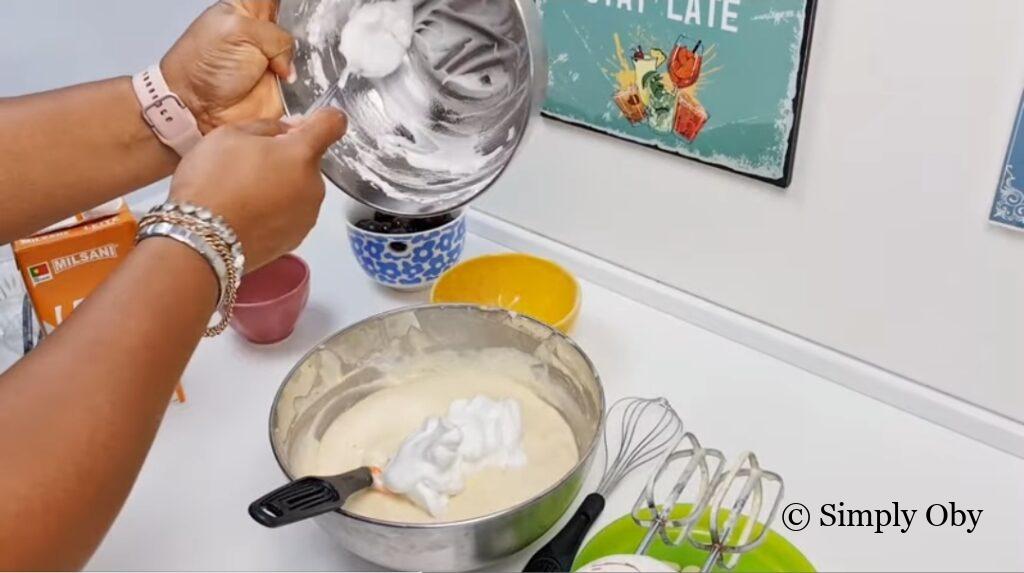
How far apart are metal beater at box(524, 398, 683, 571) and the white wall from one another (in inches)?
6.1

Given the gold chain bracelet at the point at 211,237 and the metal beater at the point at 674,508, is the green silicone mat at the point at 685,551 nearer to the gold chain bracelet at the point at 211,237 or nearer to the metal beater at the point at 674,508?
the metal beater at the point at 674,508

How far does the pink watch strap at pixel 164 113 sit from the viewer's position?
755 mm

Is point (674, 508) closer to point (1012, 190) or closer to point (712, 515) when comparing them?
point (712, 515)

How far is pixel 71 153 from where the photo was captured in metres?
0.72

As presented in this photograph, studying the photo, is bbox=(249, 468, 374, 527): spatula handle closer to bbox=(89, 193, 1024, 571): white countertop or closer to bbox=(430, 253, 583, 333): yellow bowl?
bbox=(89, 193, 1024, 571): white countertop

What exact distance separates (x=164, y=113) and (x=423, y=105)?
0.73 feet

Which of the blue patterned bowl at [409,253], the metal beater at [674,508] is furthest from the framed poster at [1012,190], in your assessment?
the blue patterned bowl at [409,253]

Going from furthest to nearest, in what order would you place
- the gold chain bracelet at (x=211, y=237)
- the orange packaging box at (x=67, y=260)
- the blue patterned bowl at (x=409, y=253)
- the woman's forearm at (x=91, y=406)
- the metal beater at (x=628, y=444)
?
1. the blue patterned bowl at (x=409, y=253)
2. the orange packaging box at (x=67, y=260)
3. the metal beater at (x=628, y=444)
4. the gold chain bracelet at (x=211, y=237)
5. the woman's forearm at (x=91, y=406)

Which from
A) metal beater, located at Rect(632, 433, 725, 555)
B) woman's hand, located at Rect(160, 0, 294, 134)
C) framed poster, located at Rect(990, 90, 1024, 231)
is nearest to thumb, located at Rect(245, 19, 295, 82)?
woman's hand, located at Rect(160, 0, 294, 134)

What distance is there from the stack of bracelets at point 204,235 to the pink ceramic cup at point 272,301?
0.27 metres

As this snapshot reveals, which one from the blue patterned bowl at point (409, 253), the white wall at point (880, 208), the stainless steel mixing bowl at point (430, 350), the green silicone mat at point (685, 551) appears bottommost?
the green silicone mat at point (685, 551)

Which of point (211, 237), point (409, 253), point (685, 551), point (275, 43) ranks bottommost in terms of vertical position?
point (685, 551)

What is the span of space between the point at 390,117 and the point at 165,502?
0.37 metres

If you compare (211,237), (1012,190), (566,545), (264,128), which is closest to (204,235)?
(211,237)
